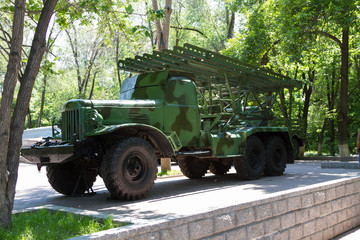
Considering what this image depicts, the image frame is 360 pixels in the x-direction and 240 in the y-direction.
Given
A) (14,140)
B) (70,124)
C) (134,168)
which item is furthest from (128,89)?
(14,140)

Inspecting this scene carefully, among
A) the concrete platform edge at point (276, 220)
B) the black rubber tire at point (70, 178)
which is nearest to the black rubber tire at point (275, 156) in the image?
the concrete platform edge at point (276, 220)

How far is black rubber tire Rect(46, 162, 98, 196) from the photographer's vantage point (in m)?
8.72

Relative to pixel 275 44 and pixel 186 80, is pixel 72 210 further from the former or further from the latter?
pixel 275 44

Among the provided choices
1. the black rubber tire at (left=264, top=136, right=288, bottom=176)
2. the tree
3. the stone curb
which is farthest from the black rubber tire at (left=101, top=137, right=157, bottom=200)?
the tree

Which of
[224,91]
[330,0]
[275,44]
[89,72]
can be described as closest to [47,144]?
[224,91]

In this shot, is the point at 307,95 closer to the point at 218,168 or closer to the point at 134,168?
the point at 218,168

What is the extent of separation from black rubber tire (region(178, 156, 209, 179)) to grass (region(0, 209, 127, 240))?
6302 mm

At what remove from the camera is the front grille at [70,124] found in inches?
316

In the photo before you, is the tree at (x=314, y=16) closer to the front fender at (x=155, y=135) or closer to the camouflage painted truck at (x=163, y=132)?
the camouflage painted truck at (x=163, y=132)

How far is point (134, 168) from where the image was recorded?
7.76 m

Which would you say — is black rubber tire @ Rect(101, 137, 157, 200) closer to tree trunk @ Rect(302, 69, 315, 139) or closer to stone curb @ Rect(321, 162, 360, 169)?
stone curb @ Rect(321, 162, 360, 169)

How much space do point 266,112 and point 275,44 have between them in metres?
10.3

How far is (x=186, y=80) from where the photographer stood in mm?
9797

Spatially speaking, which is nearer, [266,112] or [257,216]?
[257,216]
